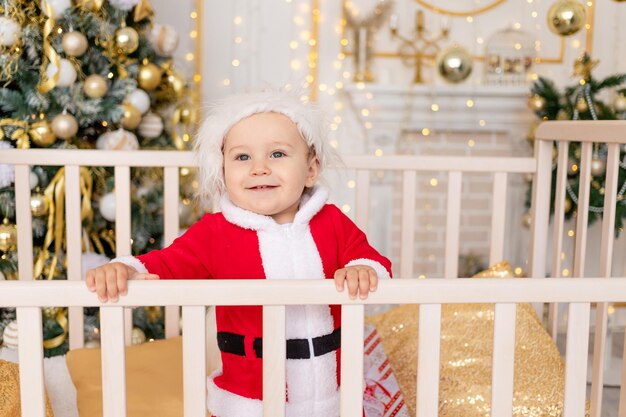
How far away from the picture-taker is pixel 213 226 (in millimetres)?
1115

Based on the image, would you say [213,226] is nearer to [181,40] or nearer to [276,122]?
[276,122]

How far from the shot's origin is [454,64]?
2484mm

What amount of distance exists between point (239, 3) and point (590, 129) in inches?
63.8

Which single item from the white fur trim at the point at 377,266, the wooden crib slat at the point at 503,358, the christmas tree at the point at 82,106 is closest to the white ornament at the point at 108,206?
the christmas tree at the point at 82,106

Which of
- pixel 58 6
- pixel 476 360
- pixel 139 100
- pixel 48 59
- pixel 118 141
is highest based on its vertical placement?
pixel 58 6

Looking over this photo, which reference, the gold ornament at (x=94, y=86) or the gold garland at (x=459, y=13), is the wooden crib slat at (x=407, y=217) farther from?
the gold garland at (x=459, y=13)

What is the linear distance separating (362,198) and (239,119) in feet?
2.07

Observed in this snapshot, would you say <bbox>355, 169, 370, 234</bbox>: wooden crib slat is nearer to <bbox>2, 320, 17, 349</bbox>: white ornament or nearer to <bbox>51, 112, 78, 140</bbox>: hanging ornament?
<bbox>51, 112, 78, 140</bbox>: hanging ornament

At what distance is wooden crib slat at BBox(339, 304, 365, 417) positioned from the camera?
0.80 m

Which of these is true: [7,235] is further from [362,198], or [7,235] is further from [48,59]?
[362,198]

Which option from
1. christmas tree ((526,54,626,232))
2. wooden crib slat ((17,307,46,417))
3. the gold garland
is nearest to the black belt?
wooden crib slat ((17,307,46,417))

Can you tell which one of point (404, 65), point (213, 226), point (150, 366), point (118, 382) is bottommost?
point (150, 366)

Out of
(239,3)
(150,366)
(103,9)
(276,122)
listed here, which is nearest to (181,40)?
(239,3)

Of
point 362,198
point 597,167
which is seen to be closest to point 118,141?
point 362,198
